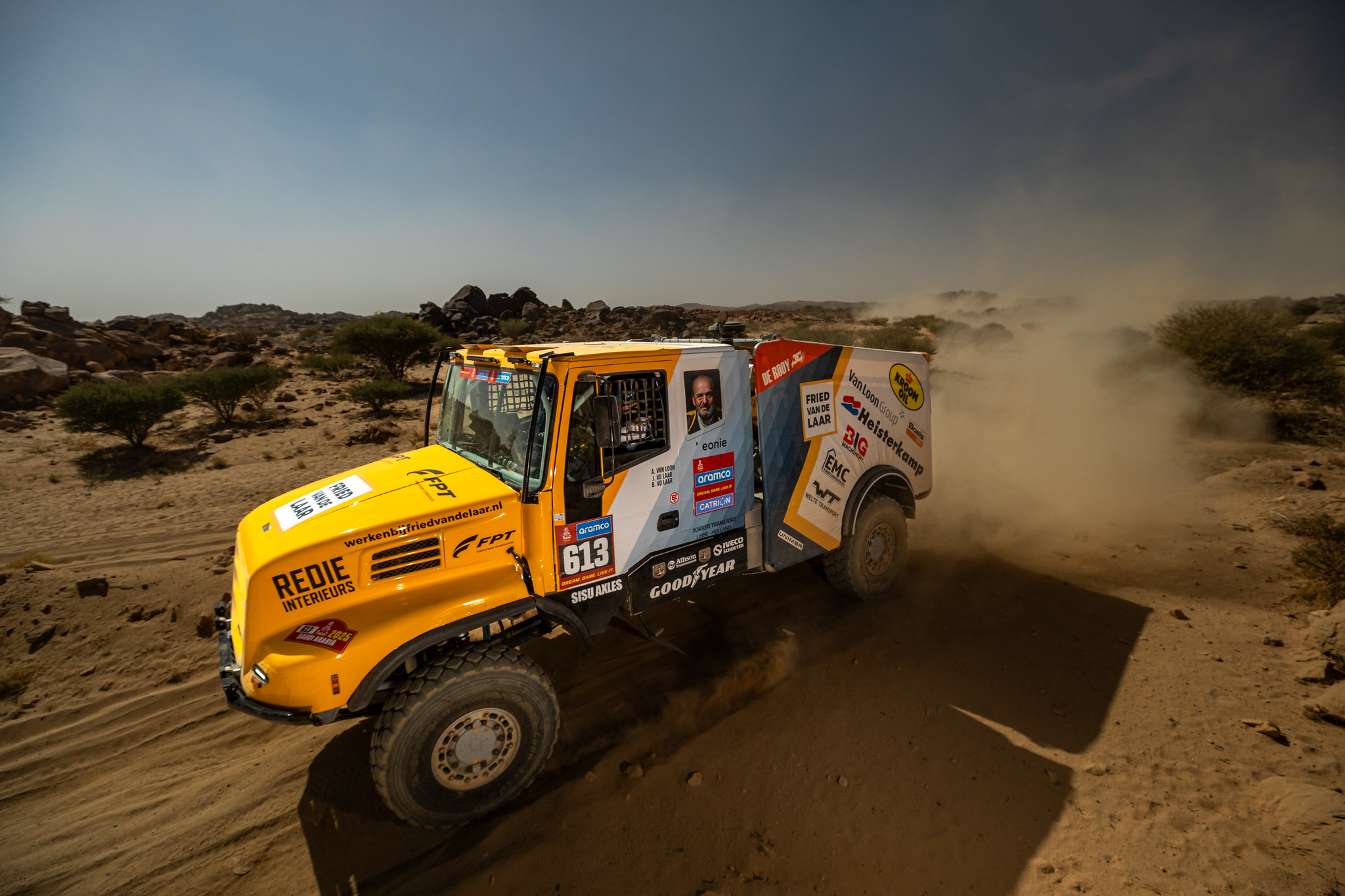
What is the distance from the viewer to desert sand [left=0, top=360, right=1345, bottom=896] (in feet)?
10.1

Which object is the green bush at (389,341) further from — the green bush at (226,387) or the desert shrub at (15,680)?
the desert shrub at (15,680)

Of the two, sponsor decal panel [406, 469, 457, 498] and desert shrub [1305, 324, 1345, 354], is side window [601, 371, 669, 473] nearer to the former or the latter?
sponsor decal panel [406, 469, 457, 498]

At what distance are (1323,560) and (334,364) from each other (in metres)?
27.6

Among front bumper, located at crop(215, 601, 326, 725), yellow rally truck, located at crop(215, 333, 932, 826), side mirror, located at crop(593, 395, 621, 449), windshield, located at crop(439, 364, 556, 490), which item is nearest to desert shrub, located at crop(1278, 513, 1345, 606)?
yellow rally truck, located at crop(215, 333, 932, 826)

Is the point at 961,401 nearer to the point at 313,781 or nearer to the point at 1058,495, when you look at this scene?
the point at 1058,495

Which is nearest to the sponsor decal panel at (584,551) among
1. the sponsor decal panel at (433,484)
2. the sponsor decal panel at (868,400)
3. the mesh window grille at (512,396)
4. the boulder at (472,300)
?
the sponsor decal panel at (433,484)

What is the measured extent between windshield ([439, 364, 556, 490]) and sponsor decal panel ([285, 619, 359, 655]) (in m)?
1.23

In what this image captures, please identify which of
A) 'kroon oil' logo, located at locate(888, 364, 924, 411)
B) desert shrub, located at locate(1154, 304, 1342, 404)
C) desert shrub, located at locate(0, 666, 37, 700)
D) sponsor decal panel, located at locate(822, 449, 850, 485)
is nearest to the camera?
desert shrub, located at locate(0, 666, 37, 700)

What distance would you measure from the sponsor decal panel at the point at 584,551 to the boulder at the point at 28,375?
24244 mm

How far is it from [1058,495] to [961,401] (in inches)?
250

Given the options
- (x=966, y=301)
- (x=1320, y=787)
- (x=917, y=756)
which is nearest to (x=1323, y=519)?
(x=1320, y=787)

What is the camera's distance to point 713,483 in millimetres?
4273

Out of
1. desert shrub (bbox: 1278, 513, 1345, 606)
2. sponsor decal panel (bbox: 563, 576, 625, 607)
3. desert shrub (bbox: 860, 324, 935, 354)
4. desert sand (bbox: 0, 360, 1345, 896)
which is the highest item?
desert shrub (bbox: 860, 324, 935, 354)

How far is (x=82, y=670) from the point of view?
4902 millimetres
